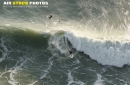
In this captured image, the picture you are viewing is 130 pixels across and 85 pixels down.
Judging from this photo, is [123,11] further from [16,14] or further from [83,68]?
[16,14]

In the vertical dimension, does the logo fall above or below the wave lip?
above

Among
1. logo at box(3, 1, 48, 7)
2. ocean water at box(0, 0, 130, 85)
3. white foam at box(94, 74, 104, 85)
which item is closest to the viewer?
white foam at box(94, 74, 104, 85)

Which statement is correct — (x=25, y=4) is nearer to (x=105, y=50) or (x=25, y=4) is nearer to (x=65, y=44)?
(x=65, y=44)

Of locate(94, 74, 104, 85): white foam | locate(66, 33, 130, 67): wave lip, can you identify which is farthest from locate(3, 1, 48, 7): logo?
locate(94, 74, 104, 85): white foam

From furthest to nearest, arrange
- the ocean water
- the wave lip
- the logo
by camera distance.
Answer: the logo → the wave lip → the ocean water

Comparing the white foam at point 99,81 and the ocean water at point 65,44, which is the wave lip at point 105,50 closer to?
the ocean water at point 65,44

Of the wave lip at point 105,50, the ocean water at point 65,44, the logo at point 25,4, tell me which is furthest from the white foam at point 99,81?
the logo at point 25,4

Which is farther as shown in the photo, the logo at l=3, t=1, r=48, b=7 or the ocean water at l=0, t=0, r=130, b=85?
the logo at l=3, t=1, r=48, b=7

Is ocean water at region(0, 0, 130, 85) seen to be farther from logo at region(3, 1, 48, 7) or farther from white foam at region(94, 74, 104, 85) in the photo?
logo at region(3, 1, 48, 7)

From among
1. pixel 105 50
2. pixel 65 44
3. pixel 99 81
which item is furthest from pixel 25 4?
pixel 99 81
